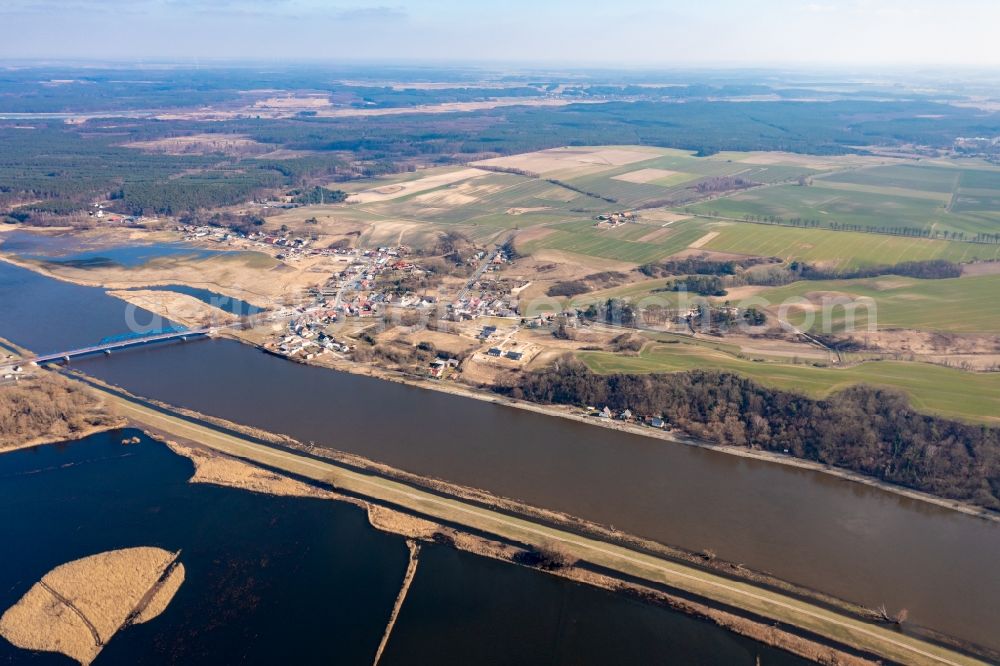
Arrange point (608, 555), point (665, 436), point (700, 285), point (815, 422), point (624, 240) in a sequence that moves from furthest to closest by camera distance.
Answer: point (624, 240) < point (700, 285) < point (665, 436) < point (815, 422) < point (608, 555)

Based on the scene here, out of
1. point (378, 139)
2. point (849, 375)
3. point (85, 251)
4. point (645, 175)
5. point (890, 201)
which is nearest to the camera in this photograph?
point (849, 375)

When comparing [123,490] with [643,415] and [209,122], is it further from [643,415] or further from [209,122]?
[209,122]

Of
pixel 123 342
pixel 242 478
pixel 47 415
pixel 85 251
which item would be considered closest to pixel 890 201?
pixel 242 478

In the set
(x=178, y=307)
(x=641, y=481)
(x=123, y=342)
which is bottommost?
(x=641, y=481)

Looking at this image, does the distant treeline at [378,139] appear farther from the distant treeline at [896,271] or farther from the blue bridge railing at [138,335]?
the blue bridge railing at [138,335]

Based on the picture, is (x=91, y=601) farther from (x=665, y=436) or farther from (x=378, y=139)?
(x=378, y=139)

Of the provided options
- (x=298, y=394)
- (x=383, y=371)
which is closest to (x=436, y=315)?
(x=383, y=371)

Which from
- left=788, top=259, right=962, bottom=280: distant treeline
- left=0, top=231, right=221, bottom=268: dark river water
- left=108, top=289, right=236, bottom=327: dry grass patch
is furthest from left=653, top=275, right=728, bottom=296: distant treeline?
left=0, top=231, right=221, bottom=268: dark river water

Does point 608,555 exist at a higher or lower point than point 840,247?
lower
